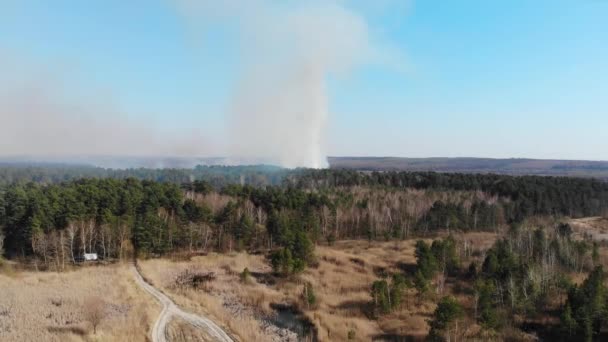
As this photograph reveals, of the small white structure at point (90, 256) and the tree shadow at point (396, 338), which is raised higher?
the small white structure at point (90, 256)

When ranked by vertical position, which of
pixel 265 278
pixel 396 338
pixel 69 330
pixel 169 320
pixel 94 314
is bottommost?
pixel 265 278

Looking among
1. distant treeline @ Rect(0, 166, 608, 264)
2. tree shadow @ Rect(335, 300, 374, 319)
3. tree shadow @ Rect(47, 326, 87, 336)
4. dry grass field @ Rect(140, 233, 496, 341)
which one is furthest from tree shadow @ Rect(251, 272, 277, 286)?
tree shadow @ Rect(47, 326, 87, 336)

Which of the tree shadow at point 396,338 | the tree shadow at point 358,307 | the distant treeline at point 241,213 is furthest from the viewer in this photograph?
the distant treeline at point 241,213

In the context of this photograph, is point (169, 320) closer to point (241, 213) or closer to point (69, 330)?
point (69, 330)

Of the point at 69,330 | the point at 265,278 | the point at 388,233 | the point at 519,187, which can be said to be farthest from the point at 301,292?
the point at 519,187

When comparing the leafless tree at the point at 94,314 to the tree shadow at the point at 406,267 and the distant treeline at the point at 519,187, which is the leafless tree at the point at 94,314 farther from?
the distant treeline at the point at 519,187

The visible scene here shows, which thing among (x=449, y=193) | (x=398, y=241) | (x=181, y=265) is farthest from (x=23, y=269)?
(x=449, y=193)

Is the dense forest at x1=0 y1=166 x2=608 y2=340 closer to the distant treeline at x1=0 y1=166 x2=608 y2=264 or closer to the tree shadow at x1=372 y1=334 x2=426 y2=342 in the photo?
the distant treeline at x1=0 y1=166 x2=608 y2=264

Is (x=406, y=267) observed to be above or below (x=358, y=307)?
above

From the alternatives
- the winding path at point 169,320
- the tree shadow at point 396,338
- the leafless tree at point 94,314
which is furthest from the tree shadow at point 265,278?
the leafless tree at point 94,314
